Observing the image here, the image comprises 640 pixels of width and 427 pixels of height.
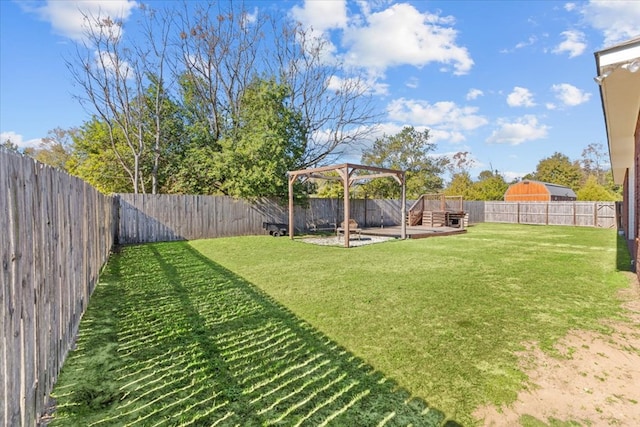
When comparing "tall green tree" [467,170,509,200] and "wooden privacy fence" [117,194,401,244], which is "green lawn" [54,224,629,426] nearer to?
"wooden privacy fence" [117,194,401,244]

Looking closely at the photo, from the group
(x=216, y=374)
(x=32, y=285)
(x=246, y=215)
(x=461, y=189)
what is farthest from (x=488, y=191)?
(x=32, y=285)

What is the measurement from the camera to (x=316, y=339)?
310 cm

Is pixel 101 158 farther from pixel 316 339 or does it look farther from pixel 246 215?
pixel 316 339

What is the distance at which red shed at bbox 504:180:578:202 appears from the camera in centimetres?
2802

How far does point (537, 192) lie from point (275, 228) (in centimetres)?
2632

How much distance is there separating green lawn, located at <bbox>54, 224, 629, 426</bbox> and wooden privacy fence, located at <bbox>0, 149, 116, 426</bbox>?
11.8 inches

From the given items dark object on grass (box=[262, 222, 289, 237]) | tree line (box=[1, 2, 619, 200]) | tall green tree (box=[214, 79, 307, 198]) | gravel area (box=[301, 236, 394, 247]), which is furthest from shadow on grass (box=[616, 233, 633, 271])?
tall green tree (box=[214, 79, 307, 198])

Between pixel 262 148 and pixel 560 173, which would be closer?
pixel 262 148

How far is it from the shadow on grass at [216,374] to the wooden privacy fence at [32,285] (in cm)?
28

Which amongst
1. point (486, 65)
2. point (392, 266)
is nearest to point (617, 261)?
point (392, 266)

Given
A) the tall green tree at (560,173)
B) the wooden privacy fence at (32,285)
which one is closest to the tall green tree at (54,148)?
the wooden privacy fence at (32,285)

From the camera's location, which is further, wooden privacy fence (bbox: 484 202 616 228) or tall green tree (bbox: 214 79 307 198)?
wooden privacy fence (bbox: 484 202 616 228)

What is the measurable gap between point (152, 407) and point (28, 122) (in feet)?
77.0

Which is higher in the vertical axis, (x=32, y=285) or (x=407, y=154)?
(x=407, y=154)
